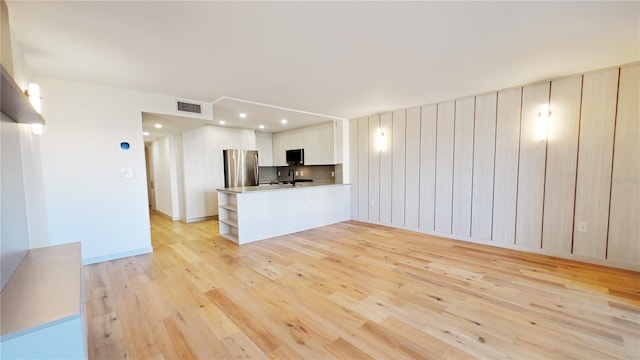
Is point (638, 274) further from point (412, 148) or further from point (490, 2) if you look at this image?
point (490, 2)

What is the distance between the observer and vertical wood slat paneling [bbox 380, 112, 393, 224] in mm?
5277

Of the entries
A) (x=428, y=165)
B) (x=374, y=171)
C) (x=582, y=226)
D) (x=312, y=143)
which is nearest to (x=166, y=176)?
(x=312, y=143)

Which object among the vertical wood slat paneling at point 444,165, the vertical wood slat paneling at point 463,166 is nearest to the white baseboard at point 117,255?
the vertical wood slat paneling at point 444,165

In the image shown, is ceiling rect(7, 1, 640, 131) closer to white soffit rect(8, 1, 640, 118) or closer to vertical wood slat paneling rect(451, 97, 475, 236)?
white soffit rect(8, 1, 640, 118)

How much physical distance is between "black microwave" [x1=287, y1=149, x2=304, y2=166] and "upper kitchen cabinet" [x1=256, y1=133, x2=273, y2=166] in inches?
37.0

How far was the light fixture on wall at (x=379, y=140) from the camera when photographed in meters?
5.41

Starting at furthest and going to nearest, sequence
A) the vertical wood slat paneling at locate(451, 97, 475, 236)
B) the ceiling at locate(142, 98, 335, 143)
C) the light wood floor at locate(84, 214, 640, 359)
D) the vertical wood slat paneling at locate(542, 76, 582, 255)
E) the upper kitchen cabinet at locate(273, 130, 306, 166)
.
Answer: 1. the upper kitchen cabinet at locate(273, 130, 306, 166)
2. the ceiling at locate(142, 98, 335, 143)
3. the vertical wood slat paneling at locate(451, 97, 475, 236)
4. the vertical wood slat paneling at locate(542, 76, 582, 255)
5. the light wood floor at locate(84, 214, 640, 359)

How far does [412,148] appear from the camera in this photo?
4.91 meters

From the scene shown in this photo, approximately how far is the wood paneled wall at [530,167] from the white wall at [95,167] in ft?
15.0

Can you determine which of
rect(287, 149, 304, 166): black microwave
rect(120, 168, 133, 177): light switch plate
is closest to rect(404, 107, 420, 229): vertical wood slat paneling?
rect(287, 149, 304, 166): black microwave

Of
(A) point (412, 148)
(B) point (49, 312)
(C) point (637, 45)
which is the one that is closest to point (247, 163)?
(A) point (412, 148)

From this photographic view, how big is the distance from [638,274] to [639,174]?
119 centimetres

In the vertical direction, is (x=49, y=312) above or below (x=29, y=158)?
below

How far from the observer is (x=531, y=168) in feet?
12.0
